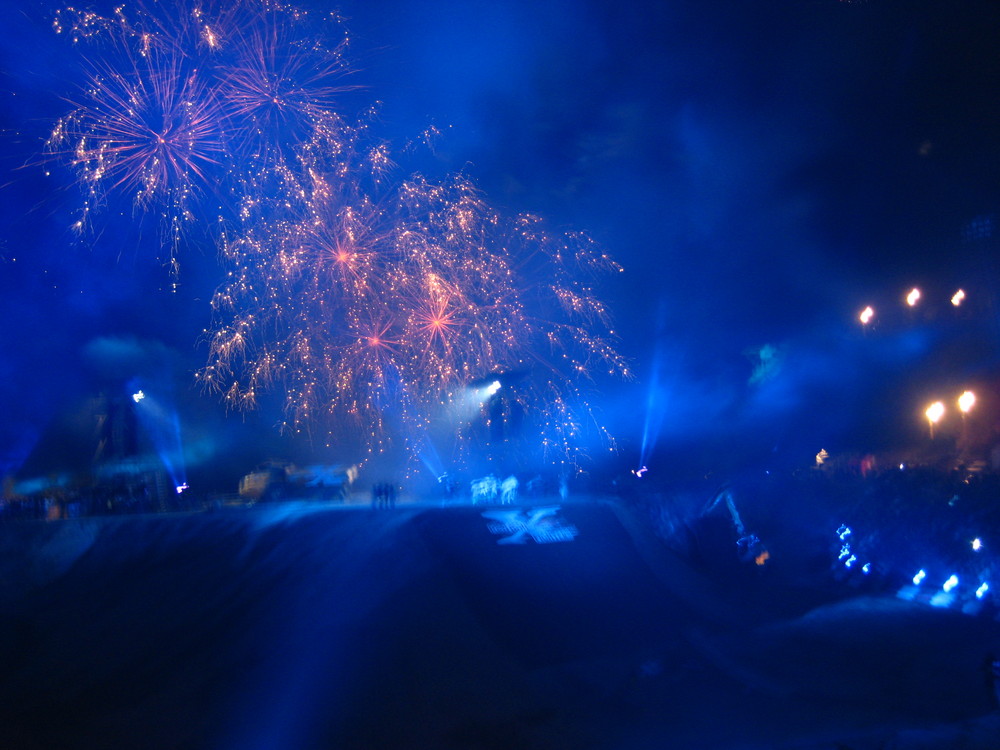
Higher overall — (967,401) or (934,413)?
(967,401)

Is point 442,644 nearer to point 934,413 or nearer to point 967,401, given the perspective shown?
point 967,401

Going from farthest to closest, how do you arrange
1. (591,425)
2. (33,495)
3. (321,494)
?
(591,425)
(33,495)
(321,494)

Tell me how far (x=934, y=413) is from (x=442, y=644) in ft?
74.3

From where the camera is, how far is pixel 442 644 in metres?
9.36

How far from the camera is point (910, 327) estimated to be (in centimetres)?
2572

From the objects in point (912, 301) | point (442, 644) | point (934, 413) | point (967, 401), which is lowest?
point (442, 644)

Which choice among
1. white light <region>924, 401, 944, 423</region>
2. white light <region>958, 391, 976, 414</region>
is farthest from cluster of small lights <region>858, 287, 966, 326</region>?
white light <region>958, 391, 976, 414</region>

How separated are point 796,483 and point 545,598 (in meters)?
13.0

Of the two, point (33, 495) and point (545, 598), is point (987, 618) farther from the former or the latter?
point (33, 495)

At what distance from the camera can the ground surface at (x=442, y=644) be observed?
7602 millimetres

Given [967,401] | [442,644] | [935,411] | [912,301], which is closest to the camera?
[442,644]

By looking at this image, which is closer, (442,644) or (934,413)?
(442,644)

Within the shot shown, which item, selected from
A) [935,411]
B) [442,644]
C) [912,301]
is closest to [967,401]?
[935,411]

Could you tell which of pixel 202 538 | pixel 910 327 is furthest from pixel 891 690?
pixel 910 327
